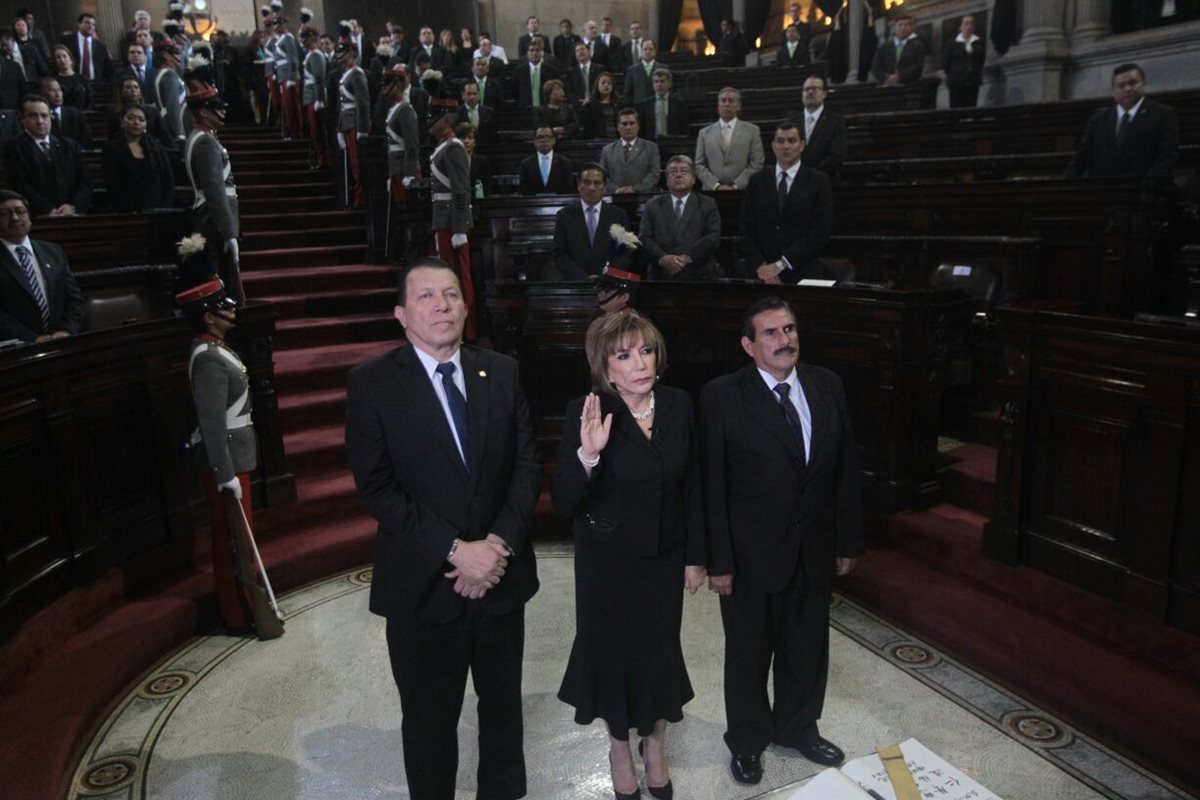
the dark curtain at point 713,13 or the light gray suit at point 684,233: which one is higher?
the dark curtain at point 713,13

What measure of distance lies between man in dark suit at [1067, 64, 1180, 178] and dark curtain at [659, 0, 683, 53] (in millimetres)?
A: 12015

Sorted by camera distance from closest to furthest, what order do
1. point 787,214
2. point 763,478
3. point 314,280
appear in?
1. point 763,478
2. point 787,214
3. point 314,280

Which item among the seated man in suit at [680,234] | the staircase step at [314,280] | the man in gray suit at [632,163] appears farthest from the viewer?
the staircase step at [314,280]

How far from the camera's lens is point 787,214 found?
15.1ft

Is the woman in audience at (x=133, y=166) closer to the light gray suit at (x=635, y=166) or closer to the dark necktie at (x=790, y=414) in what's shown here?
the light gray suit at (x=635, y=166)

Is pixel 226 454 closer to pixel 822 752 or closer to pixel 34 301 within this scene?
pixel 34 301

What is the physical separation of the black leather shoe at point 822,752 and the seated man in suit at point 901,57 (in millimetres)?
8403

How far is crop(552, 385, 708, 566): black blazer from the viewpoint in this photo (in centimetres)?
229

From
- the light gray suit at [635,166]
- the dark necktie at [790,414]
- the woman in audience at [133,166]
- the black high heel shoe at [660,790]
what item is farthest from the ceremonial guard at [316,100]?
the black high heel shoe at [660,790]

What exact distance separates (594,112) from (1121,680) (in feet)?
24.2

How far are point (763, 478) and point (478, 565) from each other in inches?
33.4

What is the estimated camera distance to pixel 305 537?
14.6 feet

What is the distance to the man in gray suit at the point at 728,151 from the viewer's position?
6.08 m

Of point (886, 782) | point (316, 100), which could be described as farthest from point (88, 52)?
point (886, 782)
